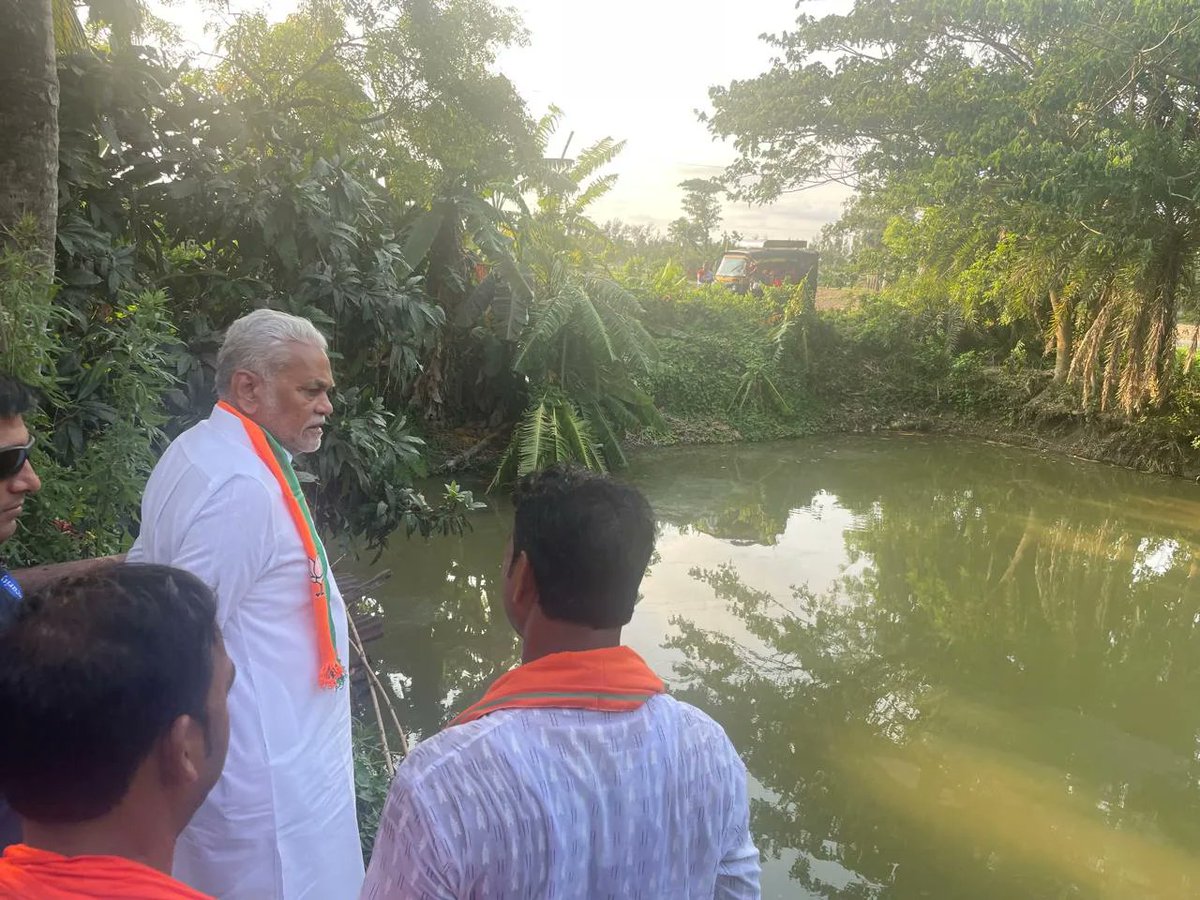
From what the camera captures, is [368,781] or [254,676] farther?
[368,781]

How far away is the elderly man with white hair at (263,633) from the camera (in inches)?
59.2

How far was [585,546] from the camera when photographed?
973 mm

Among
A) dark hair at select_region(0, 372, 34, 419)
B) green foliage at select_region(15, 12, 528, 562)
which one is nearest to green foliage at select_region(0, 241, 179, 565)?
green foliage at select_region(15, 12, 528, 562)

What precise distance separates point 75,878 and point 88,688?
0.18 metres

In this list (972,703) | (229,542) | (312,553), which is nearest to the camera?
(229,542)

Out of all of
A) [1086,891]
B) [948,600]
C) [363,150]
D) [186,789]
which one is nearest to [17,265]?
[186,789]

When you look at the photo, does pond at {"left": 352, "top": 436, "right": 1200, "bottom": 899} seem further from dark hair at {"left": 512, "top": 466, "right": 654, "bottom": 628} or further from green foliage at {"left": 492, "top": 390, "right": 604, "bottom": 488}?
dark hair at {"left": 512, "top": 466, "right": 654, "bottom": 628}

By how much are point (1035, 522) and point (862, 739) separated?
5.75 m

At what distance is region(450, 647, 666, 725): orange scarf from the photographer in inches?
36.6

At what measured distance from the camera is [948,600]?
261 inches

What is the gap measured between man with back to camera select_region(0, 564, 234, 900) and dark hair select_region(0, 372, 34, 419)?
3.23 feet

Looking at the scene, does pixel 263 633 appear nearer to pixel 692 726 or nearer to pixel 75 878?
pixel 75 878

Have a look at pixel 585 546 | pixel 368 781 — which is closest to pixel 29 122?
pixel 368 781

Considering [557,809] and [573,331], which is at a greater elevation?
[573,331]
